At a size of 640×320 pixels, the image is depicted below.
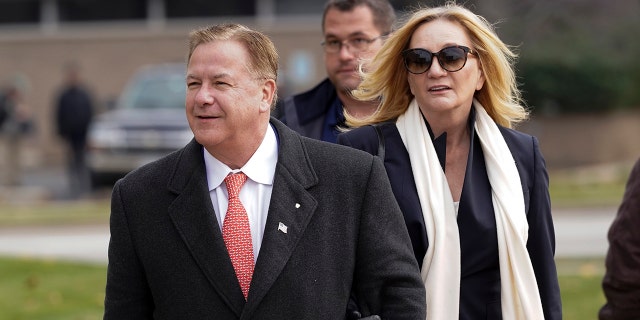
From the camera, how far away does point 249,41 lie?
3785 millimetres

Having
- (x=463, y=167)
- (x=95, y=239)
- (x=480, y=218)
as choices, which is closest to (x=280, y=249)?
(x=480, y=218)

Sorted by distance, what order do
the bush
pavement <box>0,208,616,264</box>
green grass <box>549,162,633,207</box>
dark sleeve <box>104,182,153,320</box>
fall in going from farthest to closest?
the bush → green grass <box>549,162,633,207</box> → pavement <box>0,208,616,264</box> → dark sleeve <box>104,182,153,320</box>

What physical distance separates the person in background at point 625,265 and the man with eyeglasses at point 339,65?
2.34 metres

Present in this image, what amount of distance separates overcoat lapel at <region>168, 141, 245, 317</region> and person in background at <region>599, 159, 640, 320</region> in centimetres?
110

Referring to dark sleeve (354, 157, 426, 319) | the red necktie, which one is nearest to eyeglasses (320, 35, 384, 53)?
dark sleeve (354, 157, 426, 319)

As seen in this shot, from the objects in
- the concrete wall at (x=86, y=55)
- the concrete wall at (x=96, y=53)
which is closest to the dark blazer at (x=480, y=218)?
the concrete wall at (x=96, y=53)

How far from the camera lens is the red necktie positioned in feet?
12.4

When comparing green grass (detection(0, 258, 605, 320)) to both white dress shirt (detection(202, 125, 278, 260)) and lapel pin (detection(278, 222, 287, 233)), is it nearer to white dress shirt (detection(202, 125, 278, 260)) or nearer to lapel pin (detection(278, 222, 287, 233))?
white dress shirt (detection(202, 125, 278, 260))

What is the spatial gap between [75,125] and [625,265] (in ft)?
58.6

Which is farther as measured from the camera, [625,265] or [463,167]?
[463,167]

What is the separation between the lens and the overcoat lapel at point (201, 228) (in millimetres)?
3721

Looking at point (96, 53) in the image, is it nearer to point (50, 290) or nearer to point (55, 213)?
point (55, 213)

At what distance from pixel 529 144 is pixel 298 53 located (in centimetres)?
2549

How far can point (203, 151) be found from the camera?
3984 mm
